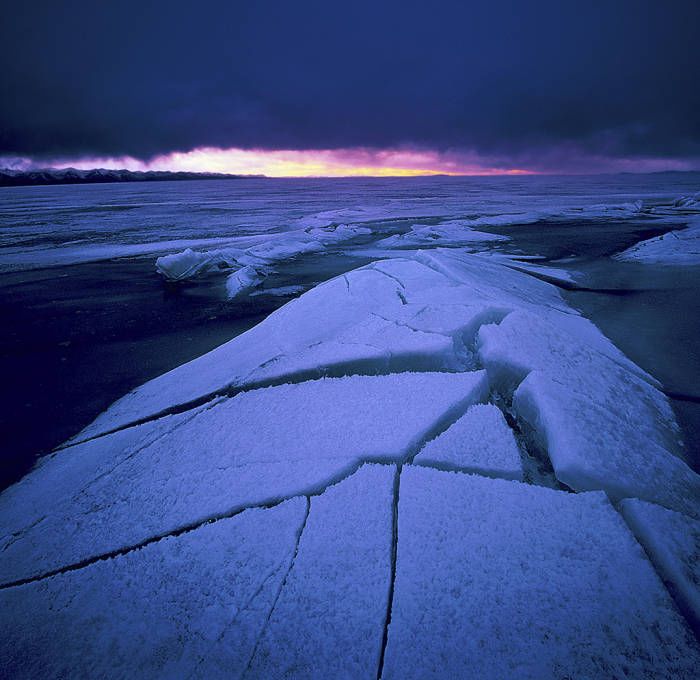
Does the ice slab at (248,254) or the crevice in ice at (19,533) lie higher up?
the crevice in ice at (19,533)

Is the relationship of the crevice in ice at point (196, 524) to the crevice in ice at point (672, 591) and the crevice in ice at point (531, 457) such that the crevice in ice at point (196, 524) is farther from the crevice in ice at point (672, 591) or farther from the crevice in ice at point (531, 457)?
the crevice in ice at point (672, 591)

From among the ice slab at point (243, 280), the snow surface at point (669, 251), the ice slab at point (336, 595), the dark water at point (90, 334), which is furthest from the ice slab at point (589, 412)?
the snow surface at point (669, 251)

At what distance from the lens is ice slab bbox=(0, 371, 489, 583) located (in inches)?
45.0

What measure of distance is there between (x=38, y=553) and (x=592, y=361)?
7.48 ft

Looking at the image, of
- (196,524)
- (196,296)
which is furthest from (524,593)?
(196,296)

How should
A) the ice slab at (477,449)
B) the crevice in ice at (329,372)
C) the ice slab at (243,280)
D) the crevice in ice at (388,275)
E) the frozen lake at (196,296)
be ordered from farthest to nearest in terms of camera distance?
the ice slab at (243,280)
the crevice in ice at (388,275)
the frozen lake at (196,296)
the crevice in ice at (329,372)
the ice slab at (477,449)

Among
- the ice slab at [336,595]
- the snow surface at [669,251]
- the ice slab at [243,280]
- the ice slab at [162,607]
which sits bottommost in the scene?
the ice slab at [243,280]

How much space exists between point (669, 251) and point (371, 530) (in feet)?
20.8

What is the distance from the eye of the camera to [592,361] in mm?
1812

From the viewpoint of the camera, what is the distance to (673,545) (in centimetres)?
93

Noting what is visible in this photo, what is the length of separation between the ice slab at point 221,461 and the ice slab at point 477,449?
56 mm

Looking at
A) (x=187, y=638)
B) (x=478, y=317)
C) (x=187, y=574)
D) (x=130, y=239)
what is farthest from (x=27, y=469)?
(x=130, y=239)

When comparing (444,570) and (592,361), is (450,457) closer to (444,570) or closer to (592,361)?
(444,570)

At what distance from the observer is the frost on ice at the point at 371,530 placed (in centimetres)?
80
